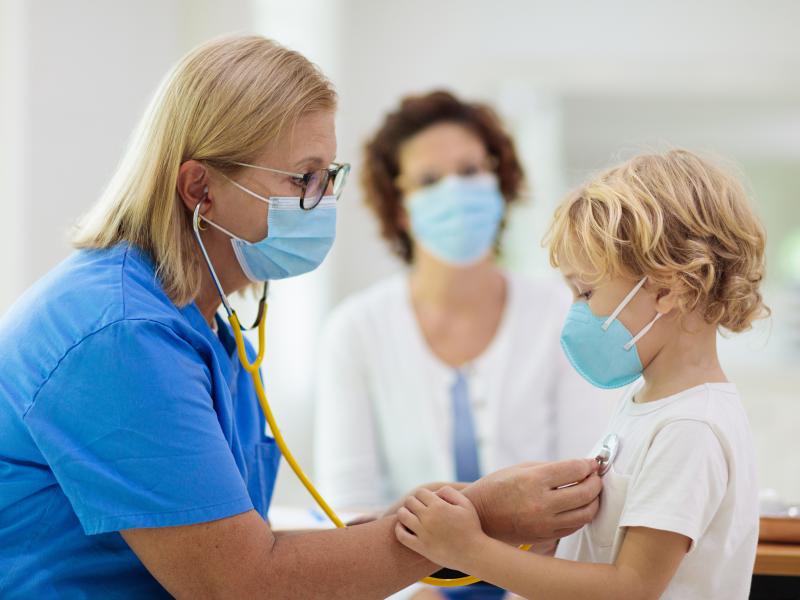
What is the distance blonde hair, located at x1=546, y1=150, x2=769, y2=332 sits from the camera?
3.99 ft

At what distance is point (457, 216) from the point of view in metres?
2.38

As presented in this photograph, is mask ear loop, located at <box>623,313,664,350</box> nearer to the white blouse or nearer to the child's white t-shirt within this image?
the child's white t-shirt

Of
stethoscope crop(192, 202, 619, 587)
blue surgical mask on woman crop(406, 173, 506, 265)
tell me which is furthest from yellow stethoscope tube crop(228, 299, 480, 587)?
blue surgical mask on woman crop(406, 173, 506, 265)

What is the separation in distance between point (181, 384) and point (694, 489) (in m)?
0.64

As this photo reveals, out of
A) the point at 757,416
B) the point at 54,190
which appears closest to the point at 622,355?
the point at 54,190

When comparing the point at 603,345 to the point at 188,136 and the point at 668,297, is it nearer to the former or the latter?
the point at 668,297

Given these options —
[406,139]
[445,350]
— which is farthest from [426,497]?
[406,139]

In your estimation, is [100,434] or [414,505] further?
[414,505]

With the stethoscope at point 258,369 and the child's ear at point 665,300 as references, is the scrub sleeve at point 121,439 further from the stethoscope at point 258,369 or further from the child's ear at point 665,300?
the child's ear at point 665,300

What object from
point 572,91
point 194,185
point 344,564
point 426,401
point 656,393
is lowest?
point 426,401

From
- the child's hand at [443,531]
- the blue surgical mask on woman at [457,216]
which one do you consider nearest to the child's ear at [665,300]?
the child's hand at [443,531]

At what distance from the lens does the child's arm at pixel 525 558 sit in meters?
1.14

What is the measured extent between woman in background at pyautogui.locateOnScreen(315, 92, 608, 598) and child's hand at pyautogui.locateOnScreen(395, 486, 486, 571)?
0.94m

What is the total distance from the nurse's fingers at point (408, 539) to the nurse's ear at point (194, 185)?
53 centimetres
